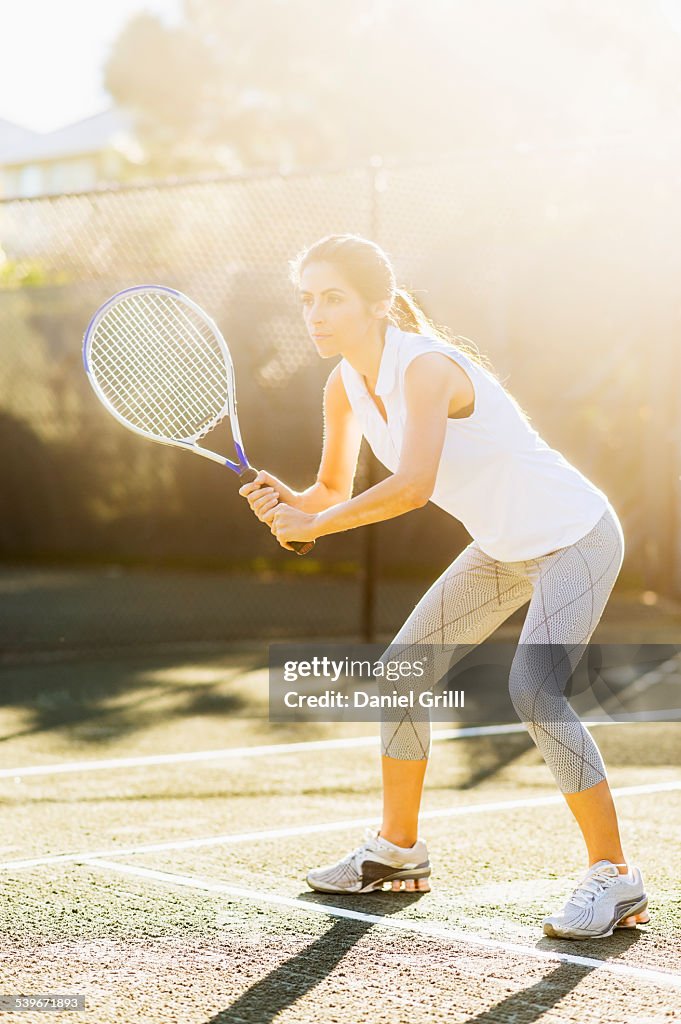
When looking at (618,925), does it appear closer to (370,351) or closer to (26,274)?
(370,351)

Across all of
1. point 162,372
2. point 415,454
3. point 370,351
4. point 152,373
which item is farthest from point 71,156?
point 415,454

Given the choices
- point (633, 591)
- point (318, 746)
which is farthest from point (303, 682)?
point (633, 591)

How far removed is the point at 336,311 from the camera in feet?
12.5

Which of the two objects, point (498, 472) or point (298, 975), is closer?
point (298, 975)

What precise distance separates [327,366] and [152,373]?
6.56 m

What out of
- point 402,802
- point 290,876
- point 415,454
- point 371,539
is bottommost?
point 290,876

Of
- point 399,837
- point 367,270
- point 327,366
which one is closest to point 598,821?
point 399,837

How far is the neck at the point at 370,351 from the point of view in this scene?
381cm

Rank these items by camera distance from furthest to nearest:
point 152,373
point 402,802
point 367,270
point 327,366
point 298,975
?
point 327,366 < point 152,373 < point 402,802 < point 367,270 < point 298,975

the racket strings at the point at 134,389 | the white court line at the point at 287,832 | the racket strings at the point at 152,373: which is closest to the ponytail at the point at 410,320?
the racket strings at the point at 152,373

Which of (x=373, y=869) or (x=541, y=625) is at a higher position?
(x=541, y=625)

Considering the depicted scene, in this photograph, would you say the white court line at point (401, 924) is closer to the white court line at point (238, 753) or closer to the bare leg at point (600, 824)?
the bare leg at point (600, 824)

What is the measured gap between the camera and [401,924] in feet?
12.2

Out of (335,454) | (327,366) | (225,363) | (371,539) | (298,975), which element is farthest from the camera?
(327,366)
